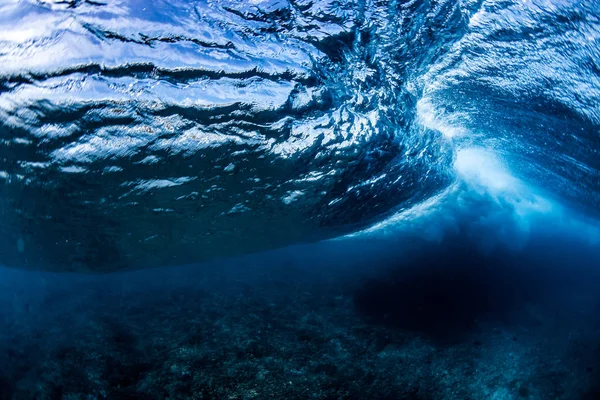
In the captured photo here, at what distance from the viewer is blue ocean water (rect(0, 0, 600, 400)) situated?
6078 millimetres

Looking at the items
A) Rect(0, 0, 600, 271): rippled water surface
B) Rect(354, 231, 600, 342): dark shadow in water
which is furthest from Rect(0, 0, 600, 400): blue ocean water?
Rect(354, 231, 600, 342): dark shadow in water

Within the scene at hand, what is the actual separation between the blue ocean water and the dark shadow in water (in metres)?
0.24

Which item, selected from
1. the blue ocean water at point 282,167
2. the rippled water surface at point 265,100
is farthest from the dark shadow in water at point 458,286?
the rippled water surface at point 265,100

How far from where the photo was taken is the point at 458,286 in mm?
21312

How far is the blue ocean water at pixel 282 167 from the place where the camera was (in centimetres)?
608

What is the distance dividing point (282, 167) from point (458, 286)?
16.9 meters

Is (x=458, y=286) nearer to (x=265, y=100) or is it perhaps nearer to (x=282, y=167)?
(x=282, y=167)

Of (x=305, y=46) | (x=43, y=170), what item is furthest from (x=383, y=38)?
(x=43, y=170)

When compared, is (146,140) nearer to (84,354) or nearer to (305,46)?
(305,46)

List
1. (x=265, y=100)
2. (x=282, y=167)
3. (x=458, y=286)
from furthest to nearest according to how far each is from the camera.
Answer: (x=458, y=286), (x=282, y=167), (x=265, y=100)

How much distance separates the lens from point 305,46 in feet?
21.5

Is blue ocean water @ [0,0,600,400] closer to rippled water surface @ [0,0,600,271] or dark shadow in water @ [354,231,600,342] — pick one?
rippled water surface @ [0,0,600,271]

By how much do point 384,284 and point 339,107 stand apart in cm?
1464

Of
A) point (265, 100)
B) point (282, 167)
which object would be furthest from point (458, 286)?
point (265, 100)
